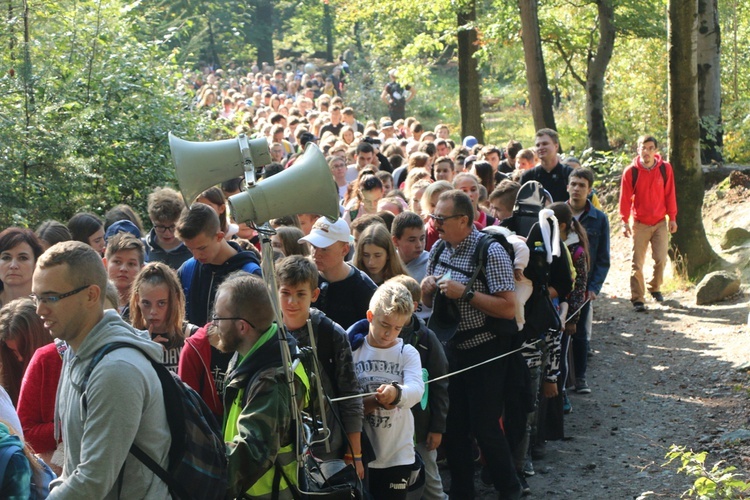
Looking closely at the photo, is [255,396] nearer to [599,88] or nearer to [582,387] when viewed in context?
[582,387]

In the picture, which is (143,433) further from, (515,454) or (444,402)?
(515,454)

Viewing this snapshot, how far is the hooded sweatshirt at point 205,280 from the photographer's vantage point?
20.0ft

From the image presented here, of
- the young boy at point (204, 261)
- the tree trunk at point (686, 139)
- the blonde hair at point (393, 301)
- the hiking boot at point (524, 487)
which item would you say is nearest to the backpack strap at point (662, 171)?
the tree trunk at point (686, 139)

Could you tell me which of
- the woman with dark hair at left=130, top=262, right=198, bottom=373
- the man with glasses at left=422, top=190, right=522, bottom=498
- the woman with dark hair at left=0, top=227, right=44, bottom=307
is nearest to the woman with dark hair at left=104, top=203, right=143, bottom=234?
the woman with dark hair at left=0, top=227, right=44, bottom=307

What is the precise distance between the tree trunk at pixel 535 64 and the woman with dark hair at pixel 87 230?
12116mm

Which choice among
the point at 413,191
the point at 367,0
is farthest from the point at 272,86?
the point at 413,191

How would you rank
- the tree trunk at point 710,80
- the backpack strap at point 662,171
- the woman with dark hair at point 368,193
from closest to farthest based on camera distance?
1. the woman with dark hair at point 368,193
2. the backpack strap at point 662,171
3. the tree trunk at point 710,80

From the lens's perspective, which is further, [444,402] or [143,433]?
[444,402]

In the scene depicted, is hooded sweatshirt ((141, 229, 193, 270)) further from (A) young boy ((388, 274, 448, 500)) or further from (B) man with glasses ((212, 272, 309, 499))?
(B) man with glasses ((212, 272, 309, 499))

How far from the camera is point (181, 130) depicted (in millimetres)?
12219

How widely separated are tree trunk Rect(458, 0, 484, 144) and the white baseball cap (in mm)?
15861

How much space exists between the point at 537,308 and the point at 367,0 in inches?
847

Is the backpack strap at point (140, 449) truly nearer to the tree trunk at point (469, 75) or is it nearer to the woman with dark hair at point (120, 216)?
the woman with dark hair at point (120, 216)

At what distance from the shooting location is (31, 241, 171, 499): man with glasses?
328 centimetres
